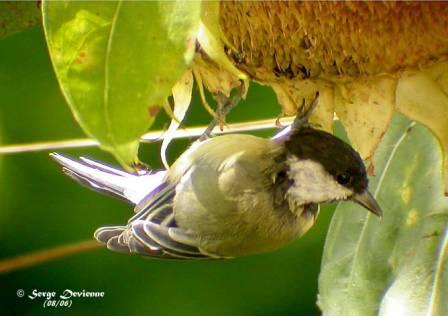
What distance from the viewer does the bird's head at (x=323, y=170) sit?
5.27 ft

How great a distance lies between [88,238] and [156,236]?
0.33 metres

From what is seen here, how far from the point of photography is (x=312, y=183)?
1.70 meters

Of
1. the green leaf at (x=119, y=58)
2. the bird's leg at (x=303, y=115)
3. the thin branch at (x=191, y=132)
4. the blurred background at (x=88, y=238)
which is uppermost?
the green leaf at (x=119, y=58)

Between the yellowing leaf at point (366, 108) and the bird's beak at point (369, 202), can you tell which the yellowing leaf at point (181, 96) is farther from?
the bird's beak at point (369, 202)

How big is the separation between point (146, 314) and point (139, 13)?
4.33ft

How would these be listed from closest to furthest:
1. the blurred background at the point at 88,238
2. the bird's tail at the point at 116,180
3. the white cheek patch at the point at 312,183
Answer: the white cheek patch at the point at 312,183
the bird's tail at the point at 116,180
the blurred background at the point at 88,238

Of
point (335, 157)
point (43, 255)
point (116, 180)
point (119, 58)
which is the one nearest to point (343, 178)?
point (335, 157)

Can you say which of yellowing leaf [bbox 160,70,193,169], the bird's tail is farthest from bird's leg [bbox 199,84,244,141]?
the bird's tail

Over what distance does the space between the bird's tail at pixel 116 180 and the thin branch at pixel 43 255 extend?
9cm

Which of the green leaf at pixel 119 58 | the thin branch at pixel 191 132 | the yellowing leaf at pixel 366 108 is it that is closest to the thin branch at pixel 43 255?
the thin branch at pixel 191 132

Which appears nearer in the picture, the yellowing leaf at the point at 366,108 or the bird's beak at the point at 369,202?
the yellowing leaf at the point at 366,108

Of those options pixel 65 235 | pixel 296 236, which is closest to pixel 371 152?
pixel 296 236

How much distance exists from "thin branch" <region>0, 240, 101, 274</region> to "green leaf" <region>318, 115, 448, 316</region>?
0.42m

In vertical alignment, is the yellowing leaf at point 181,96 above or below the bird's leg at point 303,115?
above
